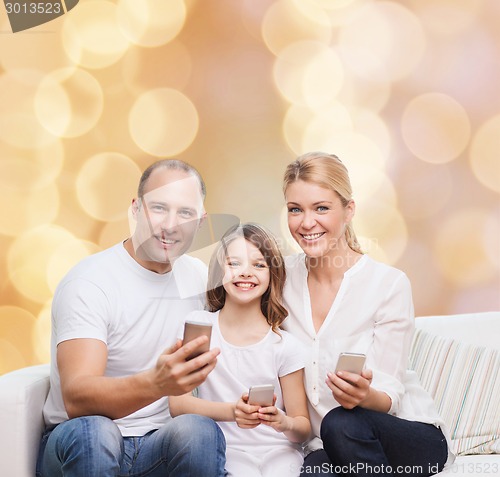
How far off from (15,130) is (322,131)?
115 centimetres

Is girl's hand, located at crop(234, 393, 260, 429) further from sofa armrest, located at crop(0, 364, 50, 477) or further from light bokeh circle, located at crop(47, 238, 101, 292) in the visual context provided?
light bokeh circle, located at crop(47, 238, 101, 292)

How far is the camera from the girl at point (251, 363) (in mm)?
1487

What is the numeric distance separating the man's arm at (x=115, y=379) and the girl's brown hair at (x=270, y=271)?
0.38 metres

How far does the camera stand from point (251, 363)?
1.62m

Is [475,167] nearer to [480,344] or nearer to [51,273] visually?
[480,344]

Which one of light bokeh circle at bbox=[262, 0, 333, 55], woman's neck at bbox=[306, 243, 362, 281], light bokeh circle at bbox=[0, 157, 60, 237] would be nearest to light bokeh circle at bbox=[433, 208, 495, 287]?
light bokeh circle at bbox=[262, 0, 333, 55]

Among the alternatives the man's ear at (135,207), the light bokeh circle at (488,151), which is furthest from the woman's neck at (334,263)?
the light bokeh circle at (488,151)

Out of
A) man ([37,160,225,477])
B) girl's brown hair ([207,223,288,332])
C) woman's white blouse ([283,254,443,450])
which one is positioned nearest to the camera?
man ([37,160,225,477])

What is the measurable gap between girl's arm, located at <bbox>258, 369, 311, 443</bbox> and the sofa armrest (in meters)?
0.52

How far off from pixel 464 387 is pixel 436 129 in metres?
1.16

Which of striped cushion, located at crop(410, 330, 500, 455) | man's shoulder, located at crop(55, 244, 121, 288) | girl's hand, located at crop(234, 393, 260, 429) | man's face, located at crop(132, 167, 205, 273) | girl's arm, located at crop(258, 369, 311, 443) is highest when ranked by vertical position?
man's face, located at crop(132, 167, 205, 273)

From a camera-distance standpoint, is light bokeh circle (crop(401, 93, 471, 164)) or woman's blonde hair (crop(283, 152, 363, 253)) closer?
woman's blonde hair (crop(283, 152, 363, 253))

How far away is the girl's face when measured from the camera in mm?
1643

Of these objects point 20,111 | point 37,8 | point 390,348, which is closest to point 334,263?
point 390,348
